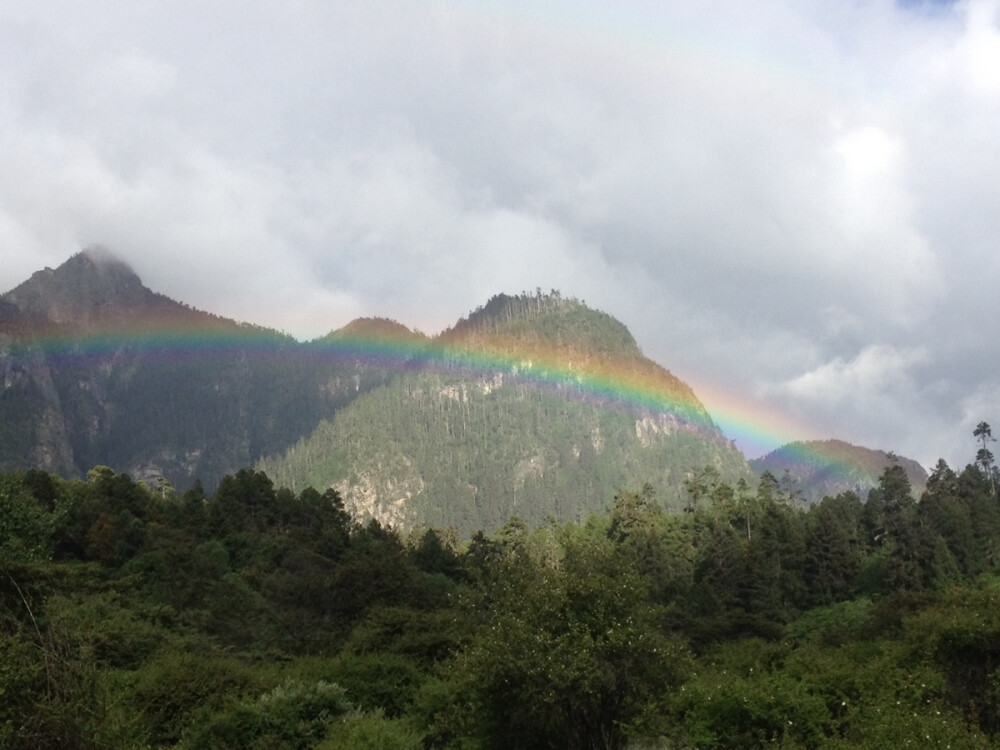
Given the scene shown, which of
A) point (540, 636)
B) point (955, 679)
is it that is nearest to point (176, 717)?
point (540, 636)

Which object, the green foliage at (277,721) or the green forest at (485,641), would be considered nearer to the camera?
the green forest at (485,641)

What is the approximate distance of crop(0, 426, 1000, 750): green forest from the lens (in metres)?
22.1

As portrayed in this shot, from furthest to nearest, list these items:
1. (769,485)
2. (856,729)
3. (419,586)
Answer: (769,485) < (419,586) < (856,729)

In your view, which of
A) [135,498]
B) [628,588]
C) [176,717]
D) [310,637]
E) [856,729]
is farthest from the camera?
[135,498]

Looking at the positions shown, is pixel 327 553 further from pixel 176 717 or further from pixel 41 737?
pixel 41 737

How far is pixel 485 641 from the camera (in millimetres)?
28719

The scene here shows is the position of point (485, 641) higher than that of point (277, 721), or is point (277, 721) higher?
point (485, 641)

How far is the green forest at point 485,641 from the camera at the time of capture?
22.1 meters

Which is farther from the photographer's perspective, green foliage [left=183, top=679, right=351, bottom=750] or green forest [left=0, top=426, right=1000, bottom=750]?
green foliage [left=183, top=679, right=351, bottom=750]

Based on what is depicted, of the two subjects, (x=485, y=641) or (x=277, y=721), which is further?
(x=277, y=721)

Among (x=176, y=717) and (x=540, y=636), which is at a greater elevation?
(x=540, y=636)

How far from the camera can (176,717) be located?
3234 centimetres

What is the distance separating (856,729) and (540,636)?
9444 mm

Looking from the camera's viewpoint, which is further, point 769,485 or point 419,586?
point 769,485
